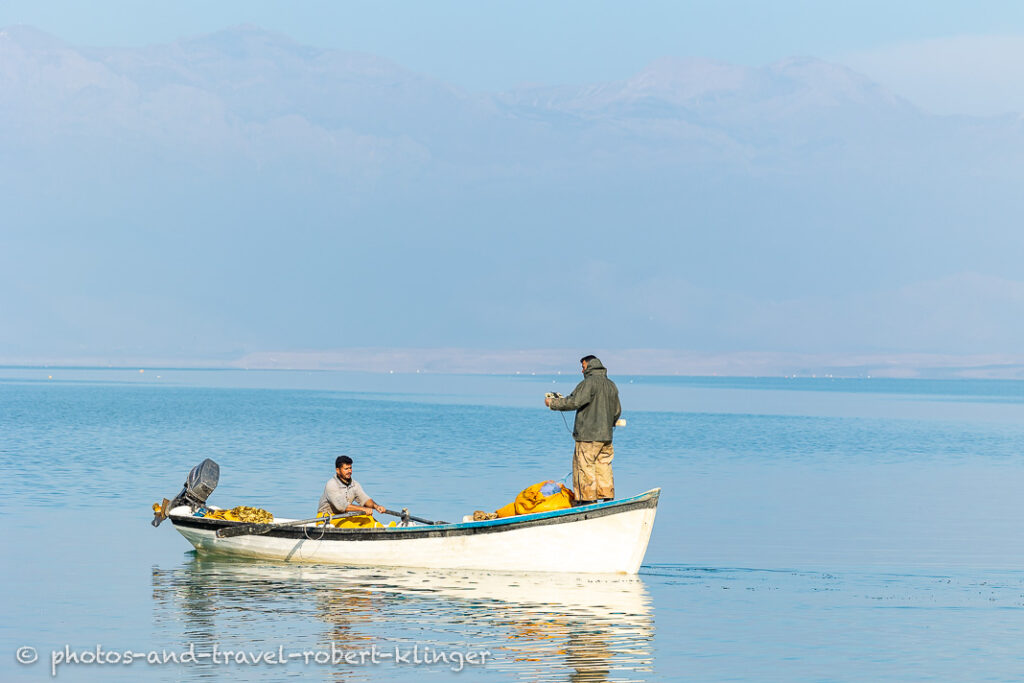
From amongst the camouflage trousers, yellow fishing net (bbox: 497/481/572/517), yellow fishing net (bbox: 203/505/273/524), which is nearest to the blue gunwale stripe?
yellow fishing net (bbox: 203/505/273/524)

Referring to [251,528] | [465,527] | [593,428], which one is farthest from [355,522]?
[593,428]

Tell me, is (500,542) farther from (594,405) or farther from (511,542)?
(594,405)

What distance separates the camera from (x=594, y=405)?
23016 millimetres

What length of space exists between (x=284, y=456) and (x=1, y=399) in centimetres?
8090

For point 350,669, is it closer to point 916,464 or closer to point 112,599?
point 112,599

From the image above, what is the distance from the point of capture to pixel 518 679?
16.6 m

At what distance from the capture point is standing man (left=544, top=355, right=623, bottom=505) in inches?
901

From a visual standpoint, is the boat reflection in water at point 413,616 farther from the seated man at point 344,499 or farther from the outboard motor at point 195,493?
the outboard motor at point 195,493

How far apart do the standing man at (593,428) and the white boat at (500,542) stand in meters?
0.73

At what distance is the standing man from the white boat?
729 mm

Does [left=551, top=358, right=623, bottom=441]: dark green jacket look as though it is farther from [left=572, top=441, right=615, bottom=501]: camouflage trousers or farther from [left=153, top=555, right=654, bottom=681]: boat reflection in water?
[left=153, top=555, right=654, bottom=681]: boat reflection in water

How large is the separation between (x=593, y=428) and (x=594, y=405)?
0.38 meters

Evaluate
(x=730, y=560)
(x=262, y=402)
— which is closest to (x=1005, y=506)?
(x=730, y=560)

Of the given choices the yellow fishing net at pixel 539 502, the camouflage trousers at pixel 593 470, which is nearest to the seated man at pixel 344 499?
the yellow fishing net at pixel 539 502
